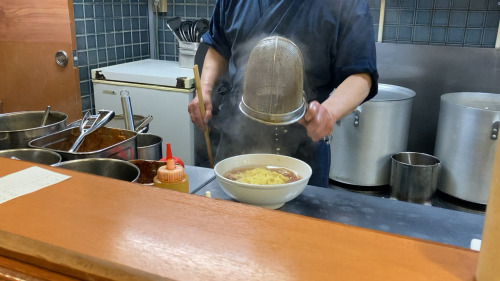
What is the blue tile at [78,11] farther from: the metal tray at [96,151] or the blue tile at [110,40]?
the metal tray at [96,151]

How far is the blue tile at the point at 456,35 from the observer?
3.47 m

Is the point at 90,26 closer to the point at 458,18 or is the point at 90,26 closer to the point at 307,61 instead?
the point at 307,61

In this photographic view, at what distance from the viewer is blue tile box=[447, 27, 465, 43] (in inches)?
137

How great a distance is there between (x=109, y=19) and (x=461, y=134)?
9.66 feet

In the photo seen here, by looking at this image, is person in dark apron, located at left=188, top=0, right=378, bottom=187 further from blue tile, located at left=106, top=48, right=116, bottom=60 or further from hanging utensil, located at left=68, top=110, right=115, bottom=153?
blue tile, located at left=106, top=48, right=116, bottom=60

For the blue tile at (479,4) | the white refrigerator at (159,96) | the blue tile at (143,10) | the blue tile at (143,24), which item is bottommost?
the white refrigerator at (159,96)

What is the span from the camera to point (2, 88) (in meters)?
3.76

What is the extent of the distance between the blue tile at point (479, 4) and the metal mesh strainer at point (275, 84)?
2.48 m

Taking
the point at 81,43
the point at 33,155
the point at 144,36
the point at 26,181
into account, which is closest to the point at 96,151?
the point at 33,155

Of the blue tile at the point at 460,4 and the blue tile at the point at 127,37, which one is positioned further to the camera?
the blue tile at the point at 127,37

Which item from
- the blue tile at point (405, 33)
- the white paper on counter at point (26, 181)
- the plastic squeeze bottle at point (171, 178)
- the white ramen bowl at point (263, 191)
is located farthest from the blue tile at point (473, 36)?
the white paper on counter at point (26, 181)

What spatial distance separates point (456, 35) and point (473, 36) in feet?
0.40

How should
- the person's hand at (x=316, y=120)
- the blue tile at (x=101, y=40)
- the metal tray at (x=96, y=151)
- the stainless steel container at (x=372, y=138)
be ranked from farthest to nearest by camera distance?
the blue tile at (x=101, y=40) < the stainless steel container at (x=372, y=138) < the person's hand at (x=316, y=120) < the metal tray at (x=96, y=151)

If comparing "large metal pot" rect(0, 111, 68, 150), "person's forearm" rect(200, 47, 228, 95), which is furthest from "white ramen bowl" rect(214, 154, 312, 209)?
"person's forearm" rect(200, 47, 228, 95)
